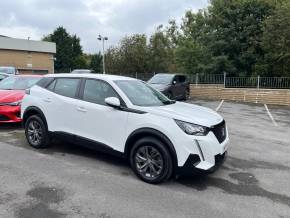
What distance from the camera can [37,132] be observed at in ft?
Answer: 21.3

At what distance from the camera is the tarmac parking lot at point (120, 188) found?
391 cm

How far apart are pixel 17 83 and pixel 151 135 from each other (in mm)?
6393

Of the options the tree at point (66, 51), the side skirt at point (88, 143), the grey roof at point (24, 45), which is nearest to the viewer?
the side skirt at point (88, 143)

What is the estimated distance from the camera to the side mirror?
507cm

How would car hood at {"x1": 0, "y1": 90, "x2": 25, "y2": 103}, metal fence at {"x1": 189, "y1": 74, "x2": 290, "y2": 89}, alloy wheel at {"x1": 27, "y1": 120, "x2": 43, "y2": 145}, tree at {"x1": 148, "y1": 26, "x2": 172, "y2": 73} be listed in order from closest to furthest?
alloy wheel at {"x1": 27, "y1": 120, "x2": 43, "y2": 145}, car hood at {"x1": 0, "y1": 90, "x2": 25, "y2": 103}, metal fence at {"x1": 189, "y1": 74, "x2": 290, "y2": 89}, tree at {"x1": 148, "y1": 26, "x2": 172, "y2": 73}

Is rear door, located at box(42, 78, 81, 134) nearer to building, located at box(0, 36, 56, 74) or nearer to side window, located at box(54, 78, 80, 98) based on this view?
side window, located at box(54, 78, 80, 98)

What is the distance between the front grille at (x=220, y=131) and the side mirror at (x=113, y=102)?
1591 mm

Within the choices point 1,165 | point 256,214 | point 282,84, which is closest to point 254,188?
point 256,214

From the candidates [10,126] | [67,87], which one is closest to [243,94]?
[10,126]

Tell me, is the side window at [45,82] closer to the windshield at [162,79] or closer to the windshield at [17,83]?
the windshield at [17,83]

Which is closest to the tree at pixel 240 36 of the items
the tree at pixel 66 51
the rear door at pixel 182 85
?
the rear door at pixel 182 85

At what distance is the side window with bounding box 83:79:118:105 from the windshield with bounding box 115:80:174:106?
0.21 metres

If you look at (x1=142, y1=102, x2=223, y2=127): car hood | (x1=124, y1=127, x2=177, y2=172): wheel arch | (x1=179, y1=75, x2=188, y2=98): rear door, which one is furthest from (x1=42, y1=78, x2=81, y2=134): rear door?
(x1=179, y1=75, x2=188, y2=98): rear door

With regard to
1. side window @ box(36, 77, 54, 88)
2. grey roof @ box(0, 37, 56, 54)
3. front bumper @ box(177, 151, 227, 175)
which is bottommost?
front bumper @ box(177, 151, 227, 175)
